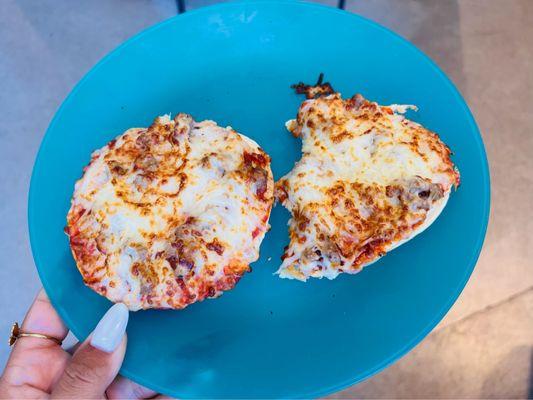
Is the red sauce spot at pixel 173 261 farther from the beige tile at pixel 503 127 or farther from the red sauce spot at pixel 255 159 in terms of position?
the beige tile at pixel 503 127

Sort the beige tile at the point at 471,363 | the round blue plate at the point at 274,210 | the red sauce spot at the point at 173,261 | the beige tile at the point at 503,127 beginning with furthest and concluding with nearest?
the beige tile at the point at 503,127, the beige tile at the point at 471,363, the round blue plate at the point at 274,210, the red sauce spot at the point at 173,261

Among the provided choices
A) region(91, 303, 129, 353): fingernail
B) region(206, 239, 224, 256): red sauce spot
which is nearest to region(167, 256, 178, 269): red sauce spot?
region(206, 239, 224, 256): red sauce spot

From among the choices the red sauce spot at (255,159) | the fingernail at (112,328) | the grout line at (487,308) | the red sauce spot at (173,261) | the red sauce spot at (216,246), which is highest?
the red sauce spot at (255,159)

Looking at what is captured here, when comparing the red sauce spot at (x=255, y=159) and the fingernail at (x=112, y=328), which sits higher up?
the red sauce spot at (x=255, y=159)

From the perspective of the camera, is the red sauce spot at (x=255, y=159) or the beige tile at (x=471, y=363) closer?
the red sauce spot at (x=255, y=159)

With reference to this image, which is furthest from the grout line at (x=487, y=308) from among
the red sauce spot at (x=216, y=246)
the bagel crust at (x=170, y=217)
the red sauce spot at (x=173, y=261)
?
the red sauce spot at (x=173, y=261)

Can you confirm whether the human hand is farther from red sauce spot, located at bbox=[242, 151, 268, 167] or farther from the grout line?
the grout line

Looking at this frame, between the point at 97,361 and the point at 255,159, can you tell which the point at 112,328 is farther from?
the point at 255,159

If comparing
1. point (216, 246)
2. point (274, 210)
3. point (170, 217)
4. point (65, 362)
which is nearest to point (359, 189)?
point (274, 210)
